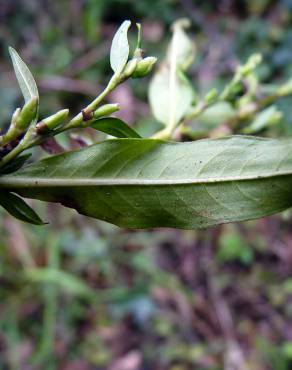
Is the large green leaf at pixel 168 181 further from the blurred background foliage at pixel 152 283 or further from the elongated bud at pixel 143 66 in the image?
the blurred background foliage at pixel 152 283

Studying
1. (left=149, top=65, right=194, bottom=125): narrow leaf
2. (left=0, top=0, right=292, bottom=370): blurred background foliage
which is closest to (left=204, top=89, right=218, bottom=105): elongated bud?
(left=149, top=65, right=194, bottom=125): narrow leaf

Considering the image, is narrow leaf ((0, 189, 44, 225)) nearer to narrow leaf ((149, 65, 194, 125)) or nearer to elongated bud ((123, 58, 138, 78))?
elongated bud ((123, 58, 138, 78))

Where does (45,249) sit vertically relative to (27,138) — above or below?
below

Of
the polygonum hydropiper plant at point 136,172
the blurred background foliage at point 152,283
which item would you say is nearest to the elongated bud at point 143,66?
the polygonum hydropiper plant at point 136,172

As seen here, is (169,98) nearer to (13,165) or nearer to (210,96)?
(210,96)

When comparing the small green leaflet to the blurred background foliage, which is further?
the blurred background foliage

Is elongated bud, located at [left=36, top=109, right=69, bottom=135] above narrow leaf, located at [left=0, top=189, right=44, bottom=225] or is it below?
above

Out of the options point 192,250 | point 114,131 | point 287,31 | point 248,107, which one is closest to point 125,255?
point 192,250

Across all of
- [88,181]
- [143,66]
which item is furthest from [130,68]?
[88,181]

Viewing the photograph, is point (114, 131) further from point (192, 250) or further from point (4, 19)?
point (4, 19)
